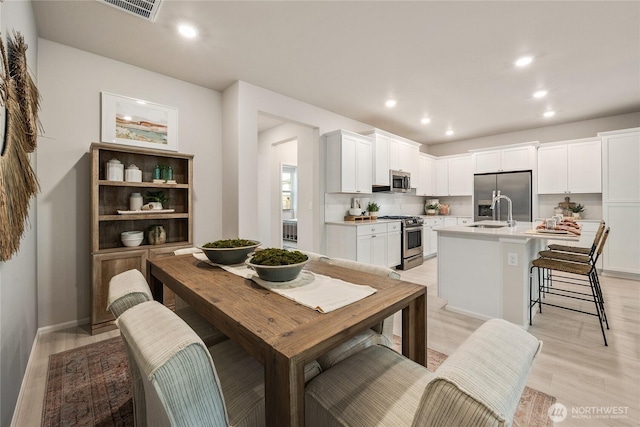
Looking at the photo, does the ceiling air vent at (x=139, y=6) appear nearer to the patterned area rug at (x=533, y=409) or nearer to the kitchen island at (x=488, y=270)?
the kitchen island at (x=488, y=270)

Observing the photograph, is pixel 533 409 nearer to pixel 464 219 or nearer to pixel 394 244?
pixel 394 244

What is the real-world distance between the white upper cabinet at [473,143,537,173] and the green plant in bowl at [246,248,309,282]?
18.3ft

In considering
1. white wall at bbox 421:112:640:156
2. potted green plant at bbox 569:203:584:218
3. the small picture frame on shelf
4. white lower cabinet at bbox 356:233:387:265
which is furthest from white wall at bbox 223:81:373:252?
potted green plant at bbox 569:203:584:218

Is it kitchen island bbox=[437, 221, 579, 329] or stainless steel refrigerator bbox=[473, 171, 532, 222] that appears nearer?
kitchen island bbox=[437, 221, 579, 329]

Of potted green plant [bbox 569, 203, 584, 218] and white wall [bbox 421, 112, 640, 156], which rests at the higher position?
white wall [bbox 421, 112, 640, 156]

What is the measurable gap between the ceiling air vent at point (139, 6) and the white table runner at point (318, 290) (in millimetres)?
2118

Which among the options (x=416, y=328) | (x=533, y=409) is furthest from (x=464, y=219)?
(x=416, y=328)

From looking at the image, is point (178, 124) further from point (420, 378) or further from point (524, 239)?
point (524, 239)

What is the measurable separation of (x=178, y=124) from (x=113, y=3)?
1321 millimetres

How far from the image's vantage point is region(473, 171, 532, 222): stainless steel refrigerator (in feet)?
17.0

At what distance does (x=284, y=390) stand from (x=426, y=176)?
6226mm

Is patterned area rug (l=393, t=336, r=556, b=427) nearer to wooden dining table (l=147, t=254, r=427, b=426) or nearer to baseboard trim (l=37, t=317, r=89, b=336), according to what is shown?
wooden dining table (l=147, t=254, r=427, b=426)

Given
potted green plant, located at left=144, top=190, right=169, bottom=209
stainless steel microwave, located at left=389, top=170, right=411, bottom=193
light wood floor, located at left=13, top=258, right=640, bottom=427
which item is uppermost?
stainless steel microwave, located at left=389, top=170, right=411, bottom=193

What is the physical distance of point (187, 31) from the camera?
2.43 metres
